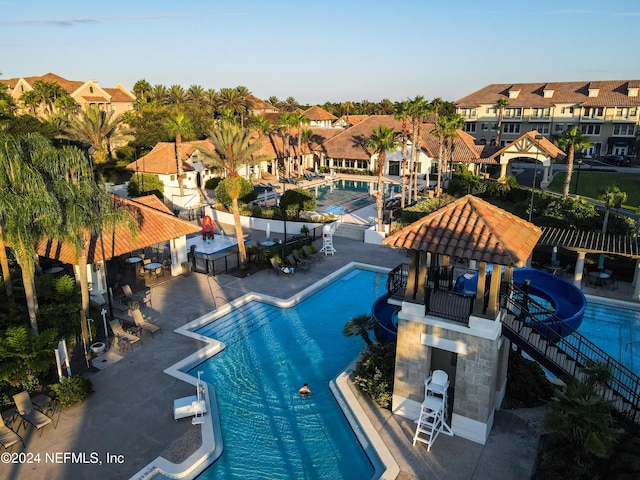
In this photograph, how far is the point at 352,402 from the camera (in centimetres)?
1380

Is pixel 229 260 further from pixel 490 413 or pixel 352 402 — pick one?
pixel 490 413

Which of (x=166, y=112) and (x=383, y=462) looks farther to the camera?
(x=166, y=112)

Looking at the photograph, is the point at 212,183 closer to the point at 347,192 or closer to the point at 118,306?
the point at 347,192

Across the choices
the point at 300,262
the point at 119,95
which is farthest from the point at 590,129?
the point at 119,95

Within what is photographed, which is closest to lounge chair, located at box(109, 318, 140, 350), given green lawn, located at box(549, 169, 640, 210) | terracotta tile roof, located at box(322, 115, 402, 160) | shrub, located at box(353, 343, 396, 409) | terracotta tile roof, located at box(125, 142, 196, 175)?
shrub, located at box(353, 343, 396, 409)

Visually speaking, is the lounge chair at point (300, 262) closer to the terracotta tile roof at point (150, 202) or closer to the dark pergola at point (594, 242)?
the terracotta tile roof at point (150, 202)

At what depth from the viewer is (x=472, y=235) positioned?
11.4 m

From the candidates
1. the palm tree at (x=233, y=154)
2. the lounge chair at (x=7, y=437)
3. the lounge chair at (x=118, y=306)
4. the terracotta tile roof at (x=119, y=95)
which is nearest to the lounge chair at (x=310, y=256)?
the palm tree at (x=233, y=154)

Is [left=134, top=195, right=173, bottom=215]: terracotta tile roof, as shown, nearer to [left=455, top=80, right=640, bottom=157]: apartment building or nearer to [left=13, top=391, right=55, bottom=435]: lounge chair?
[left=13, top=391, right=55, bottom=435]: lounge chair

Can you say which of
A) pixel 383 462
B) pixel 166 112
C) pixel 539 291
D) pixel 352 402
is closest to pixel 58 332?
pixel 352 402

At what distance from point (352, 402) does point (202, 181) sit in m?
39.2

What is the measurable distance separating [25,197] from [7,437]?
648cm

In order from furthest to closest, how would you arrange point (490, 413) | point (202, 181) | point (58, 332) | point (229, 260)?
point (202, 181), point (229, 260), point (58, 332), point (490, 413)

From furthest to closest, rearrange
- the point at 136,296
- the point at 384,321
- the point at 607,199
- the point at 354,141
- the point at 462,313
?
the point at 354,141, the point at 607,199, the point at 136,296, the point at 384,321, the point at 462,313
